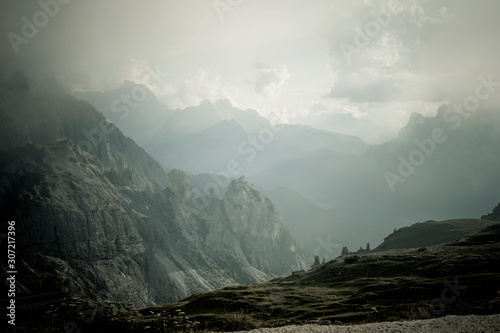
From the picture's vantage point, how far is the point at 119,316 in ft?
81.5

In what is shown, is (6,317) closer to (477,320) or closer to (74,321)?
(74,321)

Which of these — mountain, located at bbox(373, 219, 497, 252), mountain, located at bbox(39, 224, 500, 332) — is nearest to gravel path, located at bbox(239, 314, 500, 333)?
mountain, located at bbox(39, 224, 500, 332)

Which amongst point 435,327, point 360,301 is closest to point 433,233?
point 360,301

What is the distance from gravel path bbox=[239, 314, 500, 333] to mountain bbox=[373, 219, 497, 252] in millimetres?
134417

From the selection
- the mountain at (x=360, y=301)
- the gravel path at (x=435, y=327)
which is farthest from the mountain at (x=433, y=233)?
the gravel path at (x=435, y=327)

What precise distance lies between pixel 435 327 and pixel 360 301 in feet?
81.1

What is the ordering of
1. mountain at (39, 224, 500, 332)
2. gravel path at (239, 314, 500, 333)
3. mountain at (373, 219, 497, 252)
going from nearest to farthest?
gravel path at (239, 314, 500, 333) → mountain at (39, 224, 500, 332) → mountain at (373, 219, 497, 252)

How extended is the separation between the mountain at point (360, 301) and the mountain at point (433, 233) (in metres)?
84.9

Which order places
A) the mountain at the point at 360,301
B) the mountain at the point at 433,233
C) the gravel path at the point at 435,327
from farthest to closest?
the mountain at the point at 433,233 < the mountain at the point at 360,301 < the gravel path at the point at 435,327

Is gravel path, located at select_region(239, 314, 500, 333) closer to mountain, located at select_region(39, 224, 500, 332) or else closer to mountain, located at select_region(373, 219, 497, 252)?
mountain, located at select_region(39, 224, 500, 332)

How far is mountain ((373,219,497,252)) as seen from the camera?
14276 centimetres

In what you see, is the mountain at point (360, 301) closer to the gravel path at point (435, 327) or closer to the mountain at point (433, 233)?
the gravel path at point (435, 327)

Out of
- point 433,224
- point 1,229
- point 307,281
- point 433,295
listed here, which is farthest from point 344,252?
point 1,229

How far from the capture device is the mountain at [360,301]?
24.7 meters
